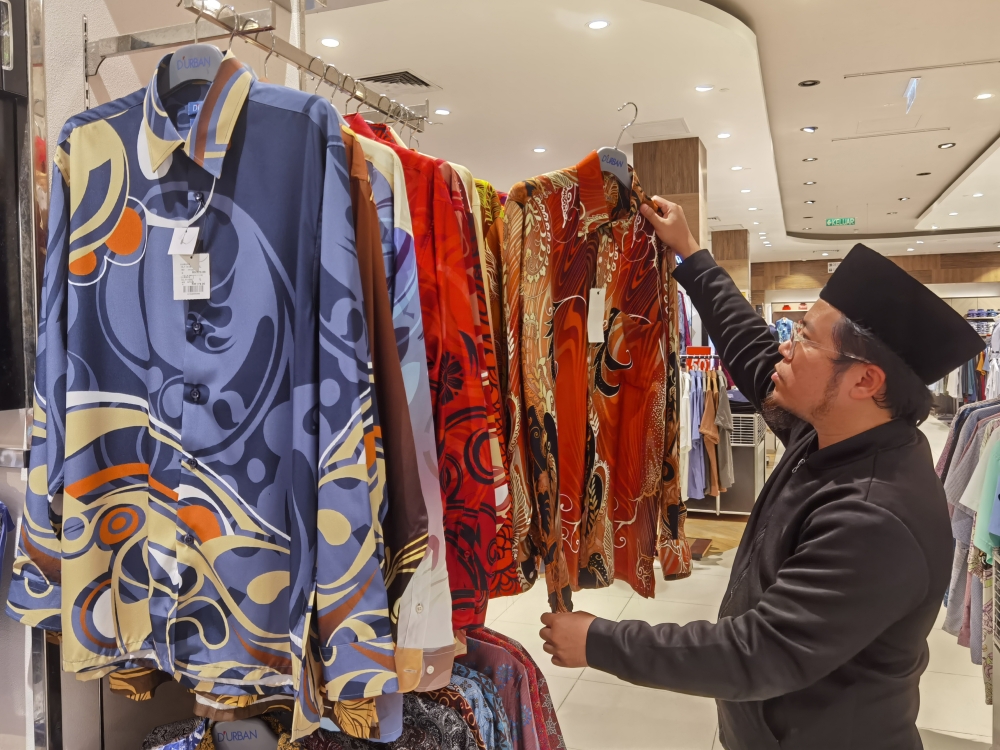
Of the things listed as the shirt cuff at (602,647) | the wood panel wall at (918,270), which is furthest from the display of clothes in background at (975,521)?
the wood panel wall at (918,270)

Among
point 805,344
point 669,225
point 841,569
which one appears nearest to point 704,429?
point 669,225

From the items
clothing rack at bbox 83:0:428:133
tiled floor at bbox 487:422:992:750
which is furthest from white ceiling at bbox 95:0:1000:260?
tiled floor at bbox 487:422:992:750

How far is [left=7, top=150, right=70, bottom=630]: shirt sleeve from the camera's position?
132cm

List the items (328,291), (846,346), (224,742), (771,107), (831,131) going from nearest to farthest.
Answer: (328,291) < (224,742) < (846,346) < (771,107) < (831,131)

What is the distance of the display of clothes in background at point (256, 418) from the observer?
1170 millimetres

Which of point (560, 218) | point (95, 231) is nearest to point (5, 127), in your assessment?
point (95, 231)

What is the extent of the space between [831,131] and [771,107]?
4.45ft

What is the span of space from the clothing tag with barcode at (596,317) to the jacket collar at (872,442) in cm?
60

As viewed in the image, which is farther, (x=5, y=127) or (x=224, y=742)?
(x=224, y=742)

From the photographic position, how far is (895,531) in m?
1.51

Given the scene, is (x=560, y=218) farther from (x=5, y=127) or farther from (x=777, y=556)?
(x=5, y=127)

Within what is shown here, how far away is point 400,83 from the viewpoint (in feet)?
20.8

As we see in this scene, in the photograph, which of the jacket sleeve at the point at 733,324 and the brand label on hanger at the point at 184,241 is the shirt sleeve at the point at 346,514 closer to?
the brand label on hanger at the point at 184,241

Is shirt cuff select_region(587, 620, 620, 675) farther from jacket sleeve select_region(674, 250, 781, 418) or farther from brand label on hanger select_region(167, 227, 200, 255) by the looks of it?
brand label on hanger select_region(167, 227, 200, 255)
